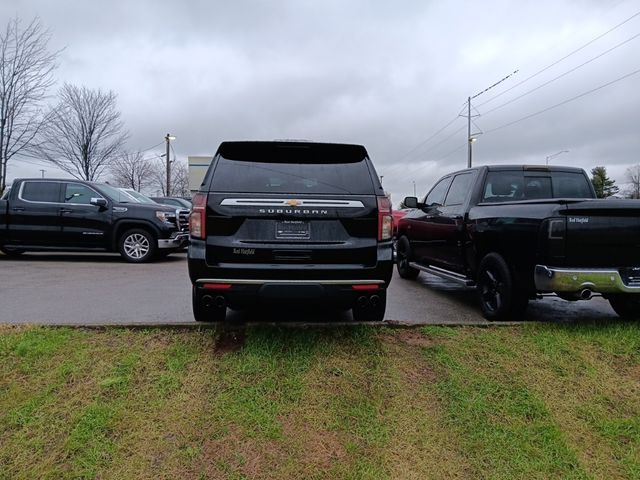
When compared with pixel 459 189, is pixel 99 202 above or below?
below

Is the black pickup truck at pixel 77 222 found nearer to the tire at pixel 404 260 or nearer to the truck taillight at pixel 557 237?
the tire at pixel 404 260

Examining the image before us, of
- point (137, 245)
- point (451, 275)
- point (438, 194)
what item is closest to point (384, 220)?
point (451, 275)

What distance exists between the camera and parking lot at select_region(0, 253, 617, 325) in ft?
16.5

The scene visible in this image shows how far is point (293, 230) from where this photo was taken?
365 cm

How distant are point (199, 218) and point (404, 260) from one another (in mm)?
5282

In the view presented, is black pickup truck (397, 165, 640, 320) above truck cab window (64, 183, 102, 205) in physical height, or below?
below

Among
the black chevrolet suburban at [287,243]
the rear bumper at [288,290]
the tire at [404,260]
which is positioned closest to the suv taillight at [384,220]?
the black chevrolet suburban at [287,243]

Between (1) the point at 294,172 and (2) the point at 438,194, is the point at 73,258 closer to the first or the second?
(2) the point at 438,194

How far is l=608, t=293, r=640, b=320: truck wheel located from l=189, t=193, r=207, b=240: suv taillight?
14.1ft

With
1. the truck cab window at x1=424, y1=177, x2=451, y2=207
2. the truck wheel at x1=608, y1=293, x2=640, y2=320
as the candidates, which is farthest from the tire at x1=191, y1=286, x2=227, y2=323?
the truck wheel at x1=608, y1=293, x2=640, y2=320

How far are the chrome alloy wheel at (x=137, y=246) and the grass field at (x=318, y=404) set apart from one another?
20.5 ft

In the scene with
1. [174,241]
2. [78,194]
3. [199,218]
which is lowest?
[174,241]

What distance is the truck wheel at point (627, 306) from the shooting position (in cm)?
490

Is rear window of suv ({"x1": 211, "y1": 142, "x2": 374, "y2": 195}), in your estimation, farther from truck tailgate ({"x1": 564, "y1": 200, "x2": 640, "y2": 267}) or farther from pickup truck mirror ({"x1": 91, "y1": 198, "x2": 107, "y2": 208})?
pickup truck mirror ({"x1": 91, "y1": 198, "x2": 107, "y2": 208})
